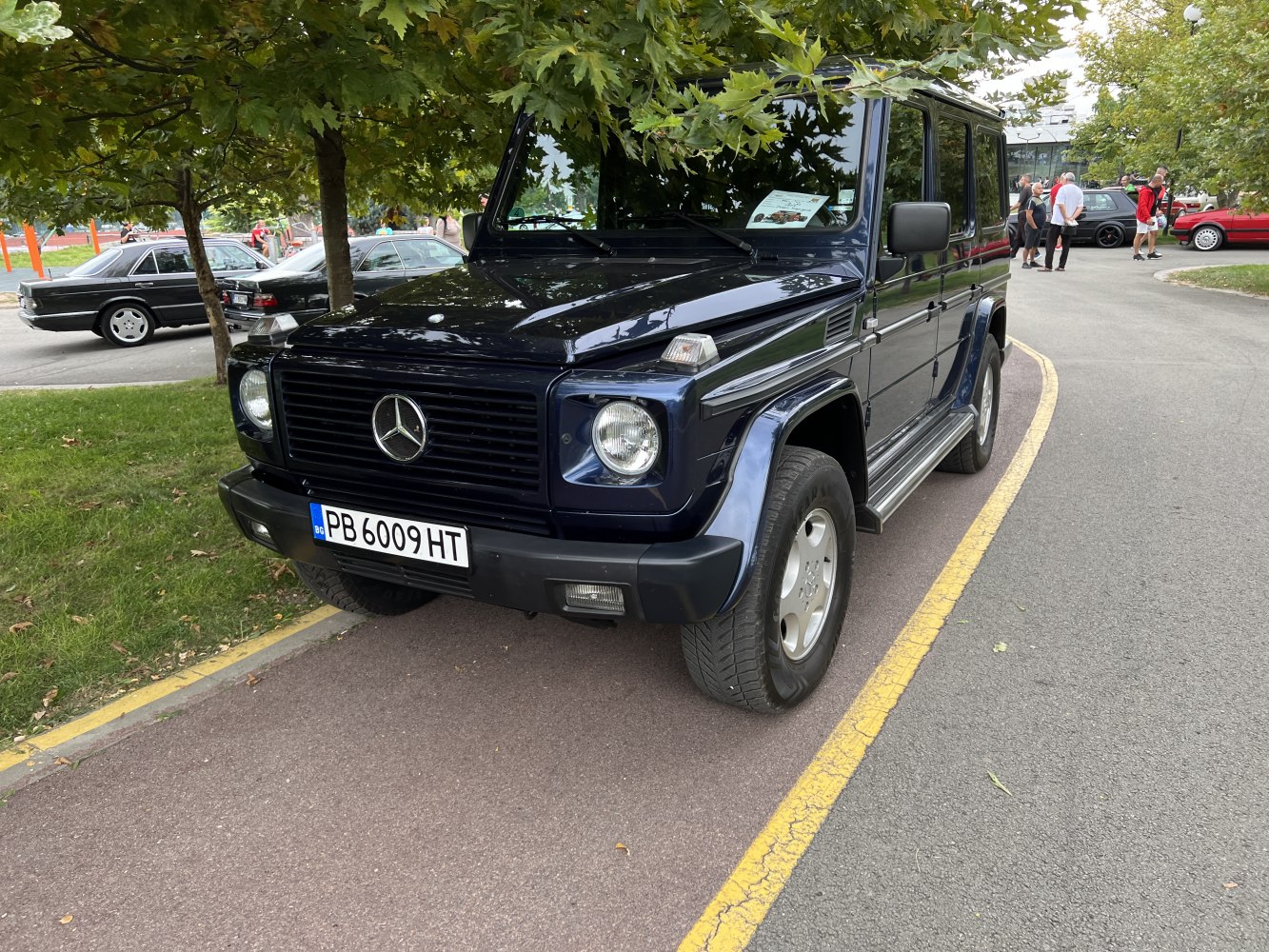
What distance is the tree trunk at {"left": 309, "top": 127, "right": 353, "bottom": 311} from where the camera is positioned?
5.54 metres

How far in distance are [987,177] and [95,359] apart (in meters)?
11.9

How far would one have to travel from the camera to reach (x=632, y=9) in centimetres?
308

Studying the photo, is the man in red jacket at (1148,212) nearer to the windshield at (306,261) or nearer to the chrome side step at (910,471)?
the windshield at (306,261)

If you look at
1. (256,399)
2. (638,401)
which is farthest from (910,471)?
(256,399)

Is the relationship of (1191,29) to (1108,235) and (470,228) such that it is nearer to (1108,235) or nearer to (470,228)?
(1108,235)

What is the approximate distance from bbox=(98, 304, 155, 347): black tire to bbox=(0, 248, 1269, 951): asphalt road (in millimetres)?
12029

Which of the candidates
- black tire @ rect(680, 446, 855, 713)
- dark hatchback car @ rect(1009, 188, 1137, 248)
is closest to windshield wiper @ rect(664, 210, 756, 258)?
black tire @ rect(680, 446, 855, 713)

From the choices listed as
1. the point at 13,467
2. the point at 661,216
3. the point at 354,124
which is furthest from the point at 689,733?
the point at 13,467

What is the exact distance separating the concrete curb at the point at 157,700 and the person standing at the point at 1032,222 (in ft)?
63.5

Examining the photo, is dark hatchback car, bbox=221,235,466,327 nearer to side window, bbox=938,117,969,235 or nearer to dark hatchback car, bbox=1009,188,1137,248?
side window, bbox=938,117,969,235

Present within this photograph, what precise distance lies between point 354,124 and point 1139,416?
615cm

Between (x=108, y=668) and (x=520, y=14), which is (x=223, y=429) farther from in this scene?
(x=520, y=14)

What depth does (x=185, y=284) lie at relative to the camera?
45.0 ft

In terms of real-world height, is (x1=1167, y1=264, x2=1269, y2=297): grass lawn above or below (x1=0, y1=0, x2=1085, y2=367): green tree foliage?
below
